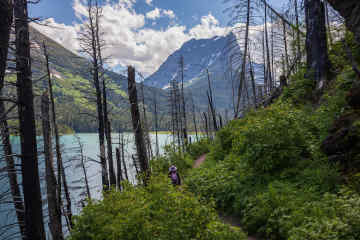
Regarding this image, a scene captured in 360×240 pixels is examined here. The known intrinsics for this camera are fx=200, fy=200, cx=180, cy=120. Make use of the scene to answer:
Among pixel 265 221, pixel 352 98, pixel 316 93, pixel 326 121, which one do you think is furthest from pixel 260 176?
pixel 316 93

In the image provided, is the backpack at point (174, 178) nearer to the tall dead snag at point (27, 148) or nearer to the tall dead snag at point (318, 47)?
the tall dead snag at point (27, 148)

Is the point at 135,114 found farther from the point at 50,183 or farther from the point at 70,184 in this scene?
the point at 70,184

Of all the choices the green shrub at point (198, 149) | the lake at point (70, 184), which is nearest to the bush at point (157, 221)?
the lake at point (70, 184)

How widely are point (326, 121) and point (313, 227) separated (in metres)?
4.00

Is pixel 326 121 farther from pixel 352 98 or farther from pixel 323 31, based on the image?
pixel 323 31

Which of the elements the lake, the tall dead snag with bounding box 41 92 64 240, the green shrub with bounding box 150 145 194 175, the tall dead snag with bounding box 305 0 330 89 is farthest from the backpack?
the tall dead snag with bounding box 305 0 330 89

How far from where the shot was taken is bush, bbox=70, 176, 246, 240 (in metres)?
4.02

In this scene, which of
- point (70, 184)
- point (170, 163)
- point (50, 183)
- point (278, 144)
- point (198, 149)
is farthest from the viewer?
point (70, 184)

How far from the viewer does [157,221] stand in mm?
4695

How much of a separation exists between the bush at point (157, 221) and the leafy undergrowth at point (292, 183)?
21.0 inches

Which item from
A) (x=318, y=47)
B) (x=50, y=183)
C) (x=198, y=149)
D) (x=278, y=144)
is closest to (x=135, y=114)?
(x=50, y=183)

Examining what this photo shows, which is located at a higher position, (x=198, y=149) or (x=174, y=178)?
(x=174, y=178)

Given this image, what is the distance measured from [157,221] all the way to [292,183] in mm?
3581

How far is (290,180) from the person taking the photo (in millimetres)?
5367
